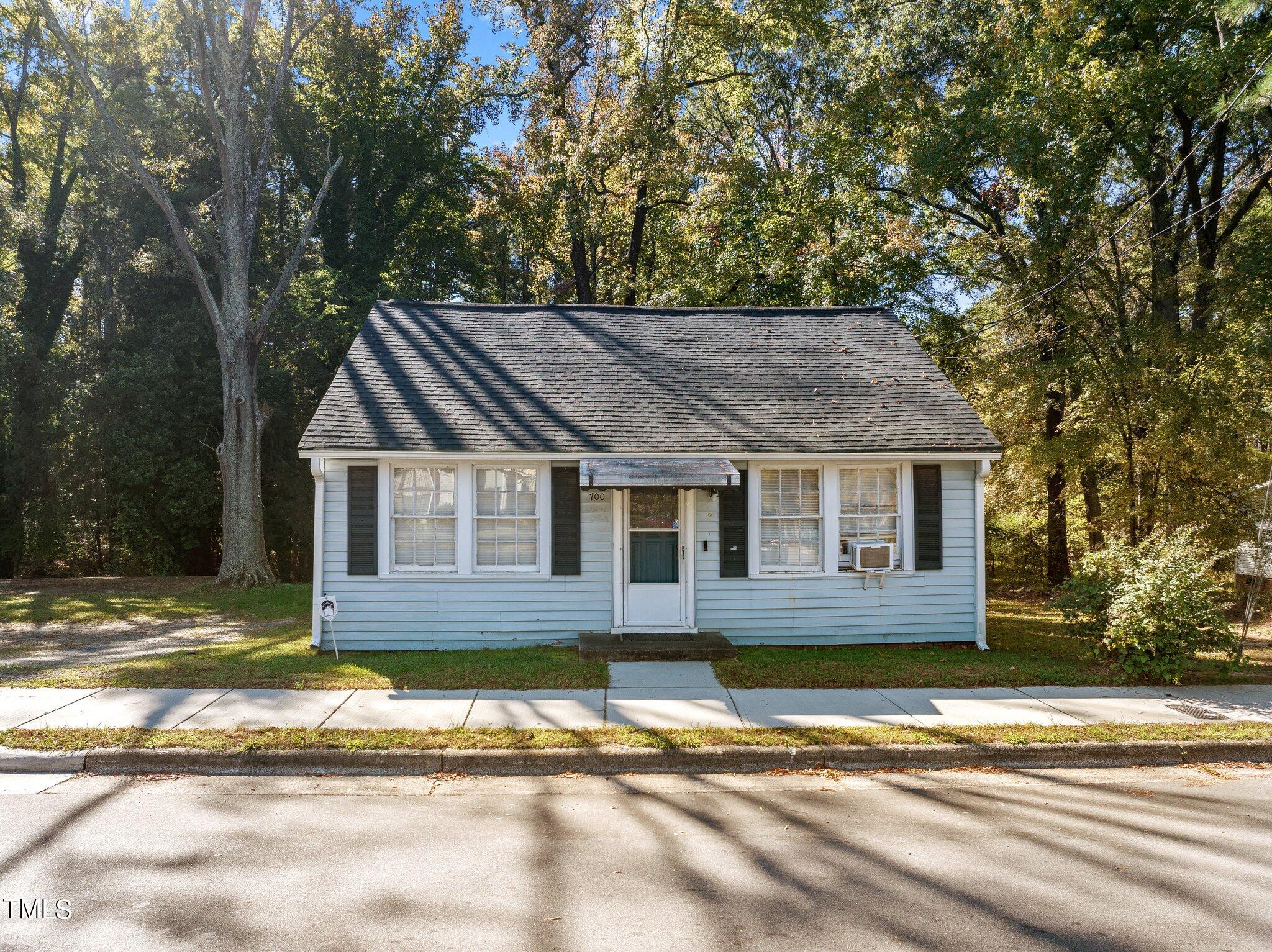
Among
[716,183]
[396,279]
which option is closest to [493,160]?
[396,279]

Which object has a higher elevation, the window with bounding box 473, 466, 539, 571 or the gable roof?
the gable roof

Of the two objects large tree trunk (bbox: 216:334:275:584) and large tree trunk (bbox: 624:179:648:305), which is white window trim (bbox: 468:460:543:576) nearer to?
large tree trunk (bbox: 216:334:275:584)

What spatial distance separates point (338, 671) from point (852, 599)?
698cm

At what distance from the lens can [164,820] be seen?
5.49 m

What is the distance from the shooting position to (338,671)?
945 centimetres

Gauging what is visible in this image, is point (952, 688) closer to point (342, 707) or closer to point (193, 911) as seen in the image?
point (342, 707)

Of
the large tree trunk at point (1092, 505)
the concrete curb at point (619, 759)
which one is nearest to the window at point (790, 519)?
the concrete curb at point (619, 759)

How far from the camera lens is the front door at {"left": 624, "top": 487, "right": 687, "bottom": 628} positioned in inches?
428

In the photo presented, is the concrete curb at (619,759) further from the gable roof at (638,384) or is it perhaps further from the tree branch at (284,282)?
the tree branch at (284,282)

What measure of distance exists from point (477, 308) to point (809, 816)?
11069mm

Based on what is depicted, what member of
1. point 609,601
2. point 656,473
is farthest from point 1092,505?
point 609,601

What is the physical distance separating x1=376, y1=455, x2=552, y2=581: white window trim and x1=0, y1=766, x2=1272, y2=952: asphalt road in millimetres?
4412

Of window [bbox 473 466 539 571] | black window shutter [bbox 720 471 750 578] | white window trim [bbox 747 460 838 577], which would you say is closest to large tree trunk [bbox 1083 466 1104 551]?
white window trim [bbox 747 460 838 577]

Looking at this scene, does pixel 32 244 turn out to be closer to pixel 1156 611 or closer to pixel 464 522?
pixel 464 522
